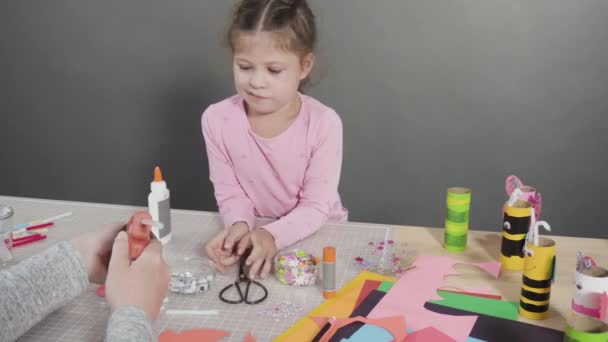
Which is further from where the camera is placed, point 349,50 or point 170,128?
point 170,128

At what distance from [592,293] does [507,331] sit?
0.12 metres

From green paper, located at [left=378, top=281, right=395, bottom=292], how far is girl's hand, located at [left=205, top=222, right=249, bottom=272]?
26 cm

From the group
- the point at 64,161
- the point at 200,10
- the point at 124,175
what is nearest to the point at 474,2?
the point at 200,10

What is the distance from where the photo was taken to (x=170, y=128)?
7.08 feet

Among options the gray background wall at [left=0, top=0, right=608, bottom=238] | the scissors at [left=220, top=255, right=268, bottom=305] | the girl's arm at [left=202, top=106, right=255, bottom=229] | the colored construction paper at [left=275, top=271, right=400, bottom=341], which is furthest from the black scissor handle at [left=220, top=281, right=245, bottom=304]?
the gray background wall at [left=0, top=0, right=608, bottom=238]

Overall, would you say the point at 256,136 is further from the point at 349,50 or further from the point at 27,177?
the point at 27,177

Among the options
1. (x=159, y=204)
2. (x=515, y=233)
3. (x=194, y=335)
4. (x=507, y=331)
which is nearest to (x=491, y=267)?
(x=515, y=233)

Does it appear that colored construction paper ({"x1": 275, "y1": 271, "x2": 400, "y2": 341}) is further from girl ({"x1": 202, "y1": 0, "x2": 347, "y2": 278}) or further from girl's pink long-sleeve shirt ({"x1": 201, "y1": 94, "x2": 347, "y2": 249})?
girl's pink long-sleeve shirt ({"x1": 201, "y1": 94, "x2": 347, "y2": 249})

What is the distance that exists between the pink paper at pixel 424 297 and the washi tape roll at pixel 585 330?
13 centimetres

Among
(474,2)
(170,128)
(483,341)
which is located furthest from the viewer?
(170,128)

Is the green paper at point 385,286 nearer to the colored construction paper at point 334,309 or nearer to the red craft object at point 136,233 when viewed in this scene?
the colored construction paper at point 334,309

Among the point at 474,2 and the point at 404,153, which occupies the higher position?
the point at 474,2

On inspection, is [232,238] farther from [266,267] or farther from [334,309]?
[334,309]

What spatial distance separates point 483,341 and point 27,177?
2.16 metres
